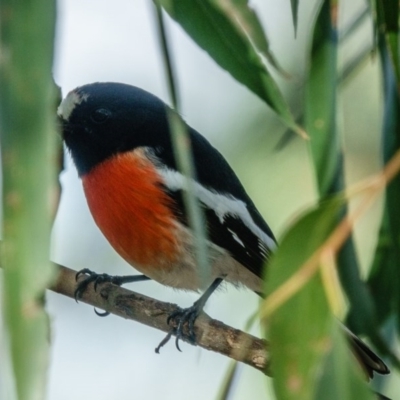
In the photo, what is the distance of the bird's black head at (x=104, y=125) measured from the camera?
166cm

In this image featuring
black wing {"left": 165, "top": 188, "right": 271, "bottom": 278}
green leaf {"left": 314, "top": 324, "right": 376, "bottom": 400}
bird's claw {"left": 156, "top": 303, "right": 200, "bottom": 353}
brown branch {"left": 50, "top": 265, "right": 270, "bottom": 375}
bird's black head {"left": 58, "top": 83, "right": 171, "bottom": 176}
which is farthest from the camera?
bird's black head {"left": 58, "top": 83, "right": 171, "bottom": 176}

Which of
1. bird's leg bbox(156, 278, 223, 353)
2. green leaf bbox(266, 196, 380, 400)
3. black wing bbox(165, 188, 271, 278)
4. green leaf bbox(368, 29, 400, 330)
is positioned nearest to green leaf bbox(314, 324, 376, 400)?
green leaf bbox(266, 196, 380, 400)

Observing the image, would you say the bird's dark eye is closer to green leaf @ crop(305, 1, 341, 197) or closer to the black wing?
the black wing

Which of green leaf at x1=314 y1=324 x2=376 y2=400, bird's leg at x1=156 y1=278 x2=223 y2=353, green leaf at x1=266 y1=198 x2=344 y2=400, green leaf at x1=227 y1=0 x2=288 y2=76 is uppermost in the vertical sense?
green leaf at x1=227 y1=0 x2=288 y2=76

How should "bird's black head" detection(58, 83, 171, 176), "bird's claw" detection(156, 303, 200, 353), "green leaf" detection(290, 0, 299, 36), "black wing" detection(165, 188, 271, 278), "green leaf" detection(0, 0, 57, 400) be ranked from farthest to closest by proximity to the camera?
"bird's black head" detection(58, 83, 171, 176)
"black wing" detection(165, 188, 271, 278)
"bird's claw" detection(156, 303, 200, 353)
"green leaf" detection(290, 0, 299, 36)
"green leaf" detection(0, 0, 57, 400)

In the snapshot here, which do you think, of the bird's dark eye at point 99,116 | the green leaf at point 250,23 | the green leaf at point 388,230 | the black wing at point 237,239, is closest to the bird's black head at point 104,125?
the bird's dark eye at point 99,116

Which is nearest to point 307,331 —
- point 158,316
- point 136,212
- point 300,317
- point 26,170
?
point 300,317

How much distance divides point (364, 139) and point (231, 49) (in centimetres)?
136

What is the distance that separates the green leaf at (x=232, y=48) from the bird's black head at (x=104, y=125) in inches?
29.0

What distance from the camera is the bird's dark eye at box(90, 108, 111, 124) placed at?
66.2 inches

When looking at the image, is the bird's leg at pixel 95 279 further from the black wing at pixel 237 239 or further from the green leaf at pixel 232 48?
the green leaf at pixel 232 48

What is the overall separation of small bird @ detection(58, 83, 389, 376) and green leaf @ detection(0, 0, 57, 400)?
722 millimetres

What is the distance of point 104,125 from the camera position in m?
1.68

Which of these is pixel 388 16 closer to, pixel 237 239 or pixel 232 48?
pixel 232 48
